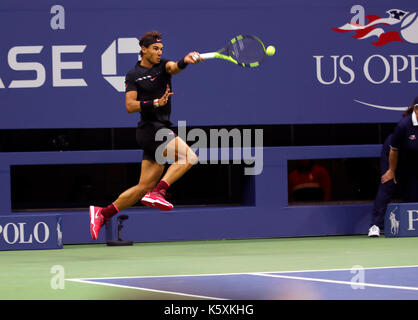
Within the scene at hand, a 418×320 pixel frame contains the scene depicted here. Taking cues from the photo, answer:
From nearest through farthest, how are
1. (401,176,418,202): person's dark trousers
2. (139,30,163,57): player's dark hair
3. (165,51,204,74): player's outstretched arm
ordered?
(165,51,204,74): player's outstretched arm < (139,30,163,57): player's dark hair < (401,176,418,202): person's dark trousers

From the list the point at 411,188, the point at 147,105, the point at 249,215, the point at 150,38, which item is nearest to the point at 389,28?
the point at 411,188

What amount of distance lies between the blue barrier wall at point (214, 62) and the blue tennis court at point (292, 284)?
3.74 meters

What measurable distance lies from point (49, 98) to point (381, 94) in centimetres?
400

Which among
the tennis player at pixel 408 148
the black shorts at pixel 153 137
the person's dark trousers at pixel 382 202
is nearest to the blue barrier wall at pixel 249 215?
the person's dark trousers at pixel 382 202

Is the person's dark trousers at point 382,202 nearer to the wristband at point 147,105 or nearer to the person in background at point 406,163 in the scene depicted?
the person in background at point 406,163

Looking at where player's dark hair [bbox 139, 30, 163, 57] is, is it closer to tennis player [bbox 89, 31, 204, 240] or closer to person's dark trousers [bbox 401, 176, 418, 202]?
tennis player [bbox 89, 31, 204, 240]

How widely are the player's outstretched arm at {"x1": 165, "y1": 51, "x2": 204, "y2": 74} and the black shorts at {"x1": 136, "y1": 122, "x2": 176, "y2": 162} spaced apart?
1.81 feet

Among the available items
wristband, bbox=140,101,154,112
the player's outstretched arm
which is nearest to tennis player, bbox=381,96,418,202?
the player's outstretched arm

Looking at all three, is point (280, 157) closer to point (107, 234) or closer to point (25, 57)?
point (107, 234)

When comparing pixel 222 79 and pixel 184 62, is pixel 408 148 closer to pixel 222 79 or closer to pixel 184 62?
pixel 222 79

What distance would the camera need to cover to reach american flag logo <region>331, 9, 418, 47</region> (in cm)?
1012

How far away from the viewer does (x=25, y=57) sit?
9.70 metres
